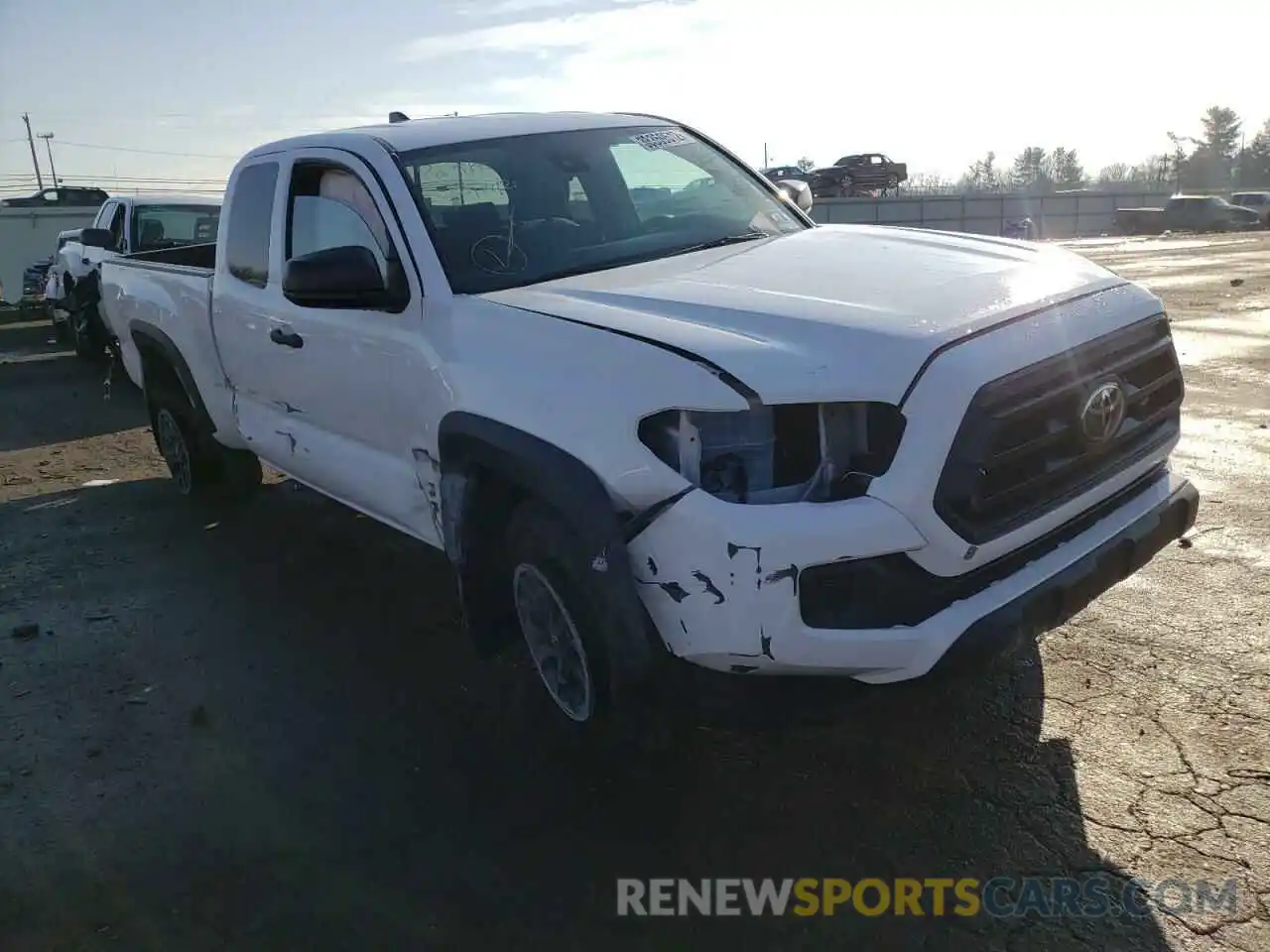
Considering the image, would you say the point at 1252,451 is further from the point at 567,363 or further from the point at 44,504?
the point at 44,504

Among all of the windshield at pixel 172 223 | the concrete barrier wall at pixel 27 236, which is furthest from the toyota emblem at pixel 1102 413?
the concrete barrier wall at pixel 27 236

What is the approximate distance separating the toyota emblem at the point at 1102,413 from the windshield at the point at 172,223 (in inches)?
431

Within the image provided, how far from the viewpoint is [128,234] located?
12.0 metres

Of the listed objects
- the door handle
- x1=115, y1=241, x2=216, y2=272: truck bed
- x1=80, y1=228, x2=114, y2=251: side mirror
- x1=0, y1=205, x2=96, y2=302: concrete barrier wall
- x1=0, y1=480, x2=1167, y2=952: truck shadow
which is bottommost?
x1=0, y1=480, x2=1167, y2=952: truck shadow

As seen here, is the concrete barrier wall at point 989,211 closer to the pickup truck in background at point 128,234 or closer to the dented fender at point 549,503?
the pickup truck in background at point 128,234

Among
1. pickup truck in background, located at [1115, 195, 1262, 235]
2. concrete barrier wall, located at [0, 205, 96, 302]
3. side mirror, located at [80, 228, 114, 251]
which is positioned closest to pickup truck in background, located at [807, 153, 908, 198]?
pickup truck in background, located at [1115, 195, 1262, 235]

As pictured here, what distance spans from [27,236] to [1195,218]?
152 ft

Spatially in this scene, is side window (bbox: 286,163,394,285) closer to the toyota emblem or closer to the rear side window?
the rear side window

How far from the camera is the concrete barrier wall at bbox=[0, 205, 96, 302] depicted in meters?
44.2

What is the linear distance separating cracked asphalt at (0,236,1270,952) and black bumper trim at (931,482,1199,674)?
147 mm

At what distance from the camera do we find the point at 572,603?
306cm

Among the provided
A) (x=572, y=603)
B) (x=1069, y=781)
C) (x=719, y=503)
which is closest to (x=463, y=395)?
(x=572, y=603)

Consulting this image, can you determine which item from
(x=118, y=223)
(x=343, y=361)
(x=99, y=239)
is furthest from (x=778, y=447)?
(x=118, y=223)

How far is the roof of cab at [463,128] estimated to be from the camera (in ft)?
13.8
